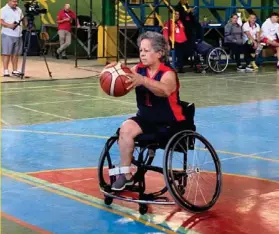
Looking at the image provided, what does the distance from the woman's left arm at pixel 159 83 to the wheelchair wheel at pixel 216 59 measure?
11.5m

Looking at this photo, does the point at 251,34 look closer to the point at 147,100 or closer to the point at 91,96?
the point at 91,96

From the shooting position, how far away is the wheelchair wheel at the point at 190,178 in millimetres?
5181

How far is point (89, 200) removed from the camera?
5.81 meters

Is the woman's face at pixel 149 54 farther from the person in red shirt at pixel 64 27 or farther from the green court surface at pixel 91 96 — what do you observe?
the person in red shirt at pixel 64 27

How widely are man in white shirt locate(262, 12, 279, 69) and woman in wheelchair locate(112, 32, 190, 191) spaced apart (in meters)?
13.4

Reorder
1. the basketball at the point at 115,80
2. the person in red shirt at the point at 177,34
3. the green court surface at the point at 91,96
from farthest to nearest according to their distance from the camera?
the person in red shirt at the point at 177,34, the green court surface at the point at 91,96, the basketball at the point at 115,80

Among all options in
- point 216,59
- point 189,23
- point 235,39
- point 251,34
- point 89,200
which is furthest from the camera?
point 251,34

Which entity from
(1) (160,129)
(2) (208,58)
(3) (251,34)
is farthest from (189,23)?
(1) (160,129)

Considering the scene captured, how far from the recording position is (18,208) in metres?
5.53

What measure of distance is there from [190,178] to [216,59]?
10.9m

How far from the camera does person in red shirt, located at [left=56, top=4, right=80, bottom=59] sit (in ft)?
66.3

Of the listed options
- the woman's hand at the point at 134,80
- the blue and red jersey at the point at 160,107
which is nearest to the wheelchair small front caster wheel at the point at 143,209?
the blue and red jersey at the point at 160,107

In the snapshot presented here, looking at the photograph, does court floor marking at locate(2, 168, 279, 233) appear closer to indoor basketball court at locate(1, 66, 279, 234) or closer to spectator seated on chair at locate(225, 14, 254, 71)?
indoor basketball court at locate(1, 66, 279, 234)

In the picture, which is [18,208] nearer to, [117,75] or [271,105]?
[117,75]
